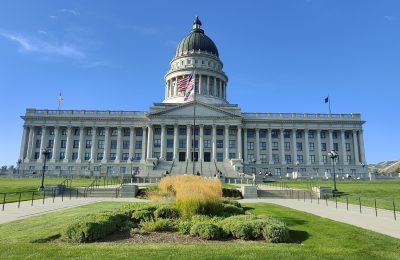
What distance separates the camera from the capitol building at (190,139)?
86438mm

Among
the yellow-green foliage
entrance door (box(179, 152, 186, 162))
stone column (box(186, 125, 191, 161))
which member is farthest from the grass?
entrance door (box(179, 152, 186, 162))

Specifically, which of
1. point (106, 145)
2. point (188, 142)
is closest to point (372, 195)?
point (188, 142)

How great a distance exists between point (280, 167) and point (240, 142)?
1439 cm

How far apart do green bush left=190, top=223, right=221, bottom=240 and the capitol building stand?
72.3 meters

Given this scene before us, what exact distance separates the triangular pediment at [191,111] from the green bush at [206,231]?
74212 millimetres

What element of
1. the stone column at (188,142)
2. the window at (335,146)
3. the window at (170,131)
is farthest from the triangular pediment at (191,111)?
the window at (335,146)

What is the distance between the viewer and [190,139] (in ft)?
284

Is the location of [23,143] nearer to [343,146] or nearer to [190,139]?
[190,139]

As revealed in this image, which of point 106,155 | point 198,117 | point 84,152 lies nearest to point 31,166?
point 84,152

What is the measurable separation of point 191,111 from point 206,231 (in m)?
75.1

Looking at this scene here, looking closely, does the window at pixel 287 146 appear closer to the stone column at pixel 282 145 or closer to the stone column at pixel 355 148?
the stone column at pixel 282 145

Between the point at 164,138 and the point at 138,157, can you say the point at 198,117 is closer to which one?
the point at 164,138

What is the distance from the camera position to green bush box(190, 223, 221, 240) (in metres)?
11.8

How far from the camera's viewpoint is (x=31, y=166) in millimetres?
86438
